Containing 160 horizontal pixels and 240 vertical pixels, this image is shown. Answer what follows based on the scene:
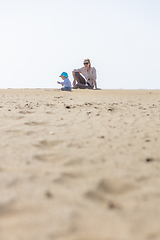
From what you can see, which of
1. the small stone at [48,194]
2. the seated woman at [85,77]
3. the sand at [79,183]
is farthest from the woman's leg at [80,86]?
the small stone at [48,194]

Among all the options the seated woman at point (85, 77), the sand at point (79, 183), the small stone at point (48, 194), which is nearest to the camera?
the sand at point (79, 183)

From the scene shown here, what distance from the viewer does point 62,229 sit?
1.78 metres

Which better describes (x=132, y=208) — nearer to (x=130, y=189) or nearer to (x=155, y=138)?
(x=130, y=189)

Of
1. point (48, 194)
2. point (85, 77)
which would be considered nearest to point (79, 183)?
point (48, 194)

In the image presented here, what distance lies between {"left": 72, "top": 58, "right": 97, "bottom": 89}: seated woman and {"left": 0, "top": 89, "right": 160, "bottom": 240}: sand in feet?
32.8

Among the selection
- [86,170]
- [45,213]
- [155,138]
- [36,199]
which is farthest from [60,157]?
[155,138]

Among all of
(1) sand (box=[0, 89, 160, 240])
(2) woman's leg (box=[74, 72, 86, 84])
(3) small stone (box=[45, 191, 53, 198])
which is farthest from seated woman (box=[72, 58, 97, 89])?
(3) small stone (box=[45, 191, 53, 198])

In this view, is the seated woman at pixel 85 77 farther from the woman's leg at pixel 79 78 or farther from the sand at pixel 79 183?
the sand at pixel 79 183

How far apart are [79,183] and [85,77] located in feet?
40.8

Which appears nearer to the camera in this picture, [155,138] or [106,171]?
[106,171]

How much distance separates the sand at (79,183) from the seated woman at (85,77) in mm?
9994

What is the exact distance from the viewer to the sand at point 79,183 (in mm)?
1807

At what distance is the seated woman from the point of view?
14022mm

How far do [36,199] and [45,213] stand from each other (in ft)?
0.75
